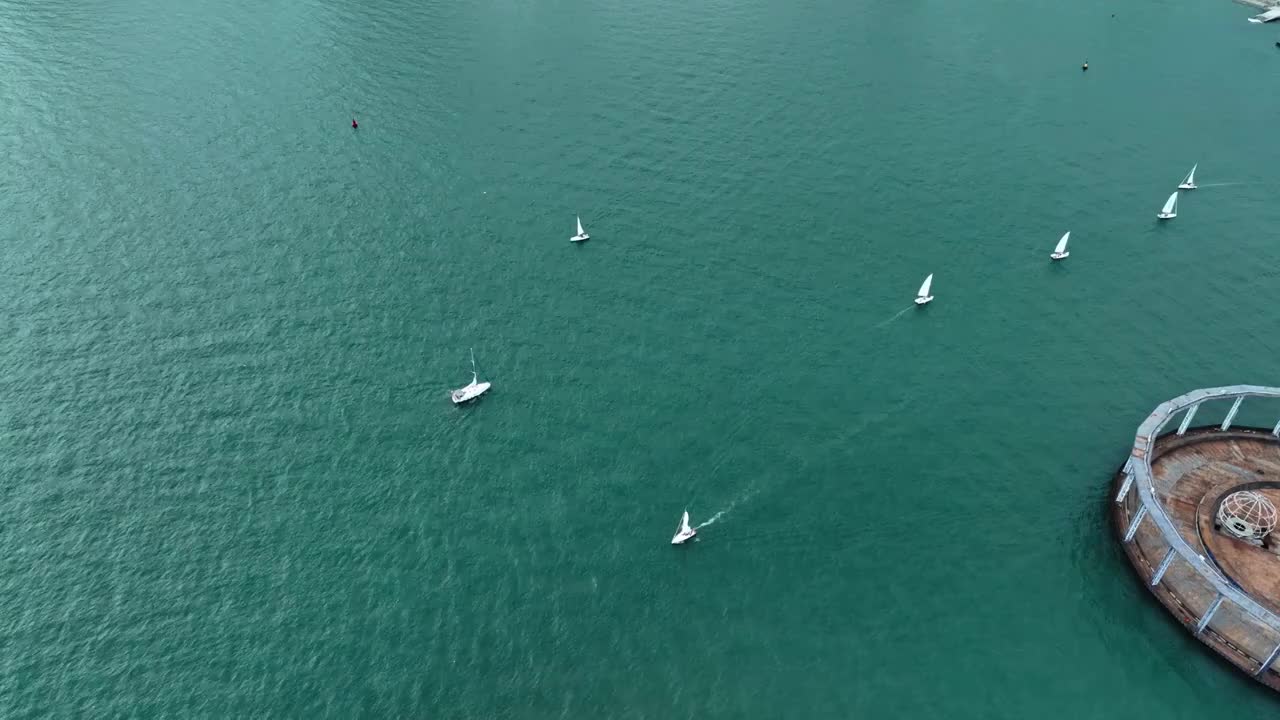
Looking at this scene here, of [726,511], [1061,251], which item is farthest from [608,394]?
[1061,251]

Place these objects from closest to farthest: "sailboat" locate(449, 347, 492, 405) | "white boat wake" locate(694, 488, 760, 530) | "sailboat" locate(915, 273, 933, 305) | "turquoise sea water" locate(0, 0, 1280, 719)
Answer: "turquoise sea water" locate(0, 0, 1280, 719) < "white boat wake" locate(694, 488, 760, 530) < "sailboat" locate(449, 347, 492, 405) < "sailboat" locate(915, 273, 933, 305)

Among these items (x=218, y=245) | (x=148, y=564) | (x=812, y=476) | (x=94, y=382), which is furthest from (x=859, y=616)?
(x=218, y=245)

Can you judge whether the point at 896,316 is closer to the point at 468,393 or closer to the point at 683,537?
the point at 683,537

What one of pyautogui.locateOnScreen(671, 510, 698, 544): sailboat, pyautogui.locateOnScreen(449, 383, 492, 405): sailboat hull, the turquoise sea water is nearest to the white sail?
the turquoise sea water

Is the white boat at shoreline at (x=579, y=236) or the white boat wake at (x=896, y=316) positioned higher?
the white boat at shoreline at (x=579, y=236)

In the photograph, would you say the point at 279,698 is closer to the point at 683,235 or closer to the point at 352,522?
the point at 352,522

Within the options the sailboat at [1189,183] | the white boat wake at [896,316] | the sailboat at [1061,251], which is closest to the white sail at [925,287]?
the white boat wake at [896,316]

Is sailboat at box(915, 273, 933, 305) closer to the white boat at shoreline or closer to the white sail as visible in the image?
the white sail

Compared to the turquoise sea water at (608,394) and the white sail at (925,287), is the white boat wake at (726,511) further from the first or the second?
the white sail at (925,287)
